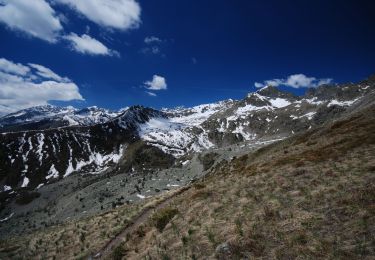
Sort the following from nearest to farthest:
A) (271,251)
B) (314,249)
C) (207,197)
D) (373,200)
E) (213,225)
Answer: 1. (314,249)
2. (271,251)
3. (373,200)
4. (213,225)
5. (207,197)

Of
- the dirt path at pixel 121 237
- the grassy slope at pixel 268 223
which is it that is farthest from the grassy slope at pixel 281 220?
the dirt path at pixel 121 237

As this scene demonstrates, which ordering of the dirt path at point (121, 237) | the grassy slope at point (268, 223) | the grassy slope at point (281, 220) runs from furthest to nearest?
1. the dirt path at point (121, 237)
2. the grassy slope at point (268, 223)
3. the grassy slope at point (281, 220)

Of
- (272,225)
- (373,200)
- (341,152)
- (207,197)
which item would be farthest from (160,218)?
(341,152)

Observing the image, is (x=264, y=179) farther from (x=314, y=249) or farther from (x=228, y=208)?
(x=314, y=249)

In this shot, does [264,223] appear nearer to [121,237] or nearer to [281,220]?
[281,220]

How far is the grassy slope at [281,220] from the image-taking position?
1326cm

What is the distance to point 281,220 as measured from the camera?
53.3 feet

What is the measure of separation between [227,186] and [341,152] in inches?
483

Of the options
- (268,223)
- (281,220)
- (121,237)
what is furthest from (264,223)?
(121,237)

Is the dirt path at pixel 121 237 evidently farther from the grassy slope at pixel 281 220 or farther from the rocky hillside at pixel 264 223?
the grassy slope at pixel 281 220

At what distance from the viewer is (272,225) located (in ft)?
52.4

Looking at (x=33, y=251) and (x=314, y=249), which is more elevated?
(x=314, y=249)

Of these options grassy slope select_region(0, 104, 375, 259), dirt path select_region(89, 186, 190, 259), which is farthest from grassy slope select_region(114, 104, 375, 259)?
dirt path select_region(89, 186, 190, 259)

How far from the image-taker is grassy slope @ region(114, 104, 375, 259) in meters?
13.3
